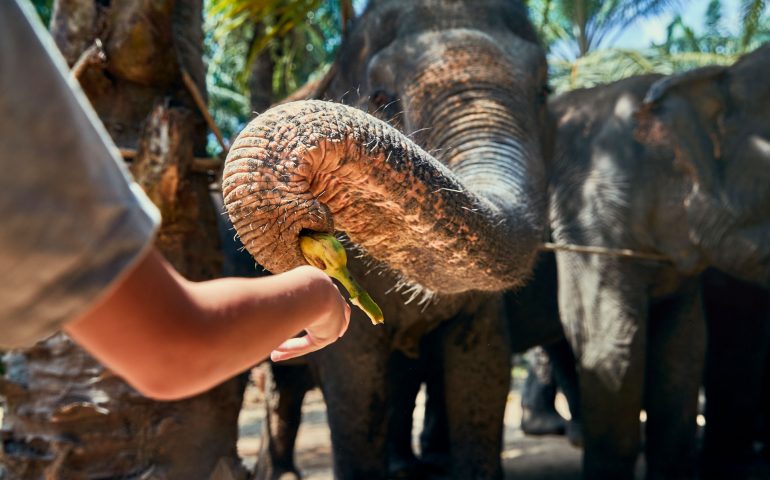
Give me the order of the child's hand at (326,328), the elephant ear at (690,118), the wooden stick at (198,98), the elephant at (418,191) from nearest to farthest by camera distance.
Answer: the child's hand at (326,328)
the elephant at (418,191)
the wooden stick at (198,98)
the elephant ear at (690,118)

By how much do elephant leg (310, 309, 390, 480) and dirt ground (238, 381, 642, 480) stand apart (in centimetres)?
87

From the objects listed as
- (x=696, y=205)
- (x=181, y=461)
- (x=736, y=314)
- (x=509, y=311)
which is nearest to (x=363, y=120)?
(x=181, y=461)

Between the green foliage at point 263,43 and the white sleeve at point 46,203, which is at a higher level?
the green foliage at point 263,43

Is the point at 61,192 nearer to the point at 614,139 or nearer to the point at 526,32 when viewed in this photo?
the point at 526,32

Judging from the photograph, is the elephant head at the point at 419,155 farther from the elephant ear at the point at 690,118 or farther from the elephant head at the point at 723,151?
the elephant head at the point at 723,151

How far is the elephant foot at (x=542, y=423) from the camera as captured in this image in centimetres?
838

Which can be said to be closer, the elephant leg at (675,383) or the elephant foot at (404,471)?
the elephant leg at (675,383)

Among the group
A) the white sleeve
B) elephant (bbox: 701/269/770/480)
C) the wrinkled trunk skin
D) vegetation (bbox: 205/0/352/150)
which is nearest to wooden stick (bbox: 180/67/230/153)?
the wrinkled trunk skin

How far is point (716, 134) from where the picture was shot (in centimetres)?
541

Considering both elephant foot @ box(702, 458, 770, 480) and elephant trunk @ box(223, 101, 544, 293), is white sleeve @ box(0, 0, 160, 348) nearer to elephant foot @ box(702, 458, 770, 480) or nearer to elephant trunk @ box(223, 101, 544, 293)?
elephant trunk @ box(223, 101, 544, 293)

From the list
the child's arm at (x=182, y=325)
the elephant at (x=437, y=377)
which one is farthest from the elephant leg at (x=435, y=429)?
the child's arm at (x=182, y=325)

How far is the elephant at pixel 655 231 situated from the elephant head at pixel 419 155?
1149 millimetres

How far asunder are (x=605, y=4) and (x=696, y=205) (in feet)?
52.3

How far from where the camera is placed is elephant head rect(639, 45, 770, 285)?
5.27m
